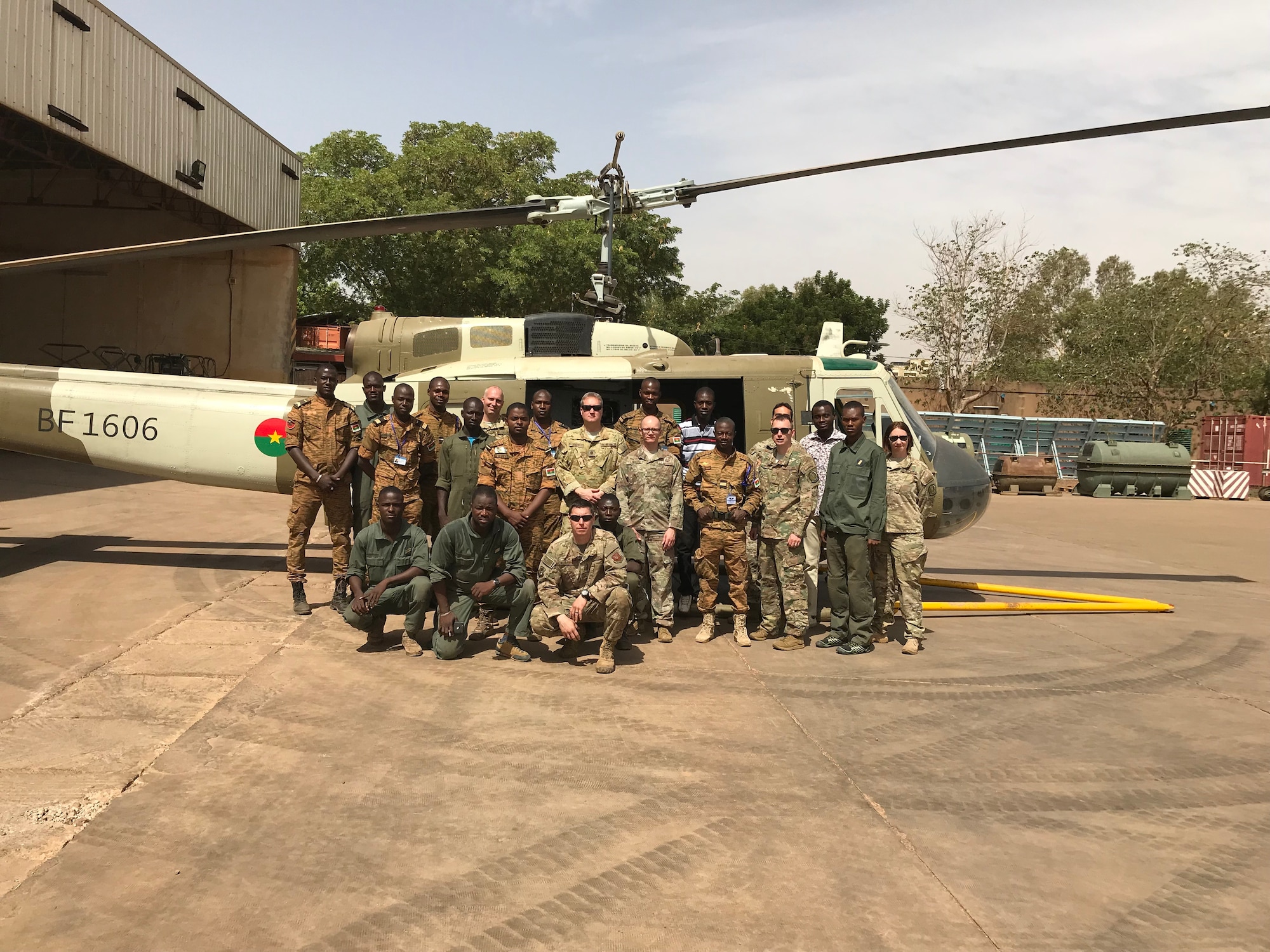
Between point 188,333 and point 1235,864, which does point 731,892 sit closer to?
point 1235,864

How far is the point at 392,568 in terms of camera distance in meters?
6.03

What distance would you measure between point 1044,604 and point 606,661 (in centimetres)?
485

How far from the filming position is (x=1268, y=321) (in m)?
35.5

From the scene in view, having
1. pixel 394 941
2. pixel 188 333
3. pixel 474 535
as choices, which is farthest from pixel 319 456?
pixel 188 333

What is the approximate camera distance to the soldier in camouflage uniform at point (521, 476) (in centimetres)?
650

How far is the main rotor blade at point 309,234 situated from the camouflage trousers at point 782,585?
9.83 ft

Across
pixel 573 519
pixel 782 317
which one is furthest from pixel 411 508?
pixel 782 317

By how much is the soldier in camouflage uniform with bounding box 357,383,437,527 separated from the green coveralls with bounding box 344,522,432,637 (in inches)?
22.5

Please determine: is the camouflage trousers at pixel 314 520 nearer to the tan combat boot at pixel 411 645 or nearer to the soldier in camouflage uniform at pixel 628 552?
the tan combat boot at pixel 411 645

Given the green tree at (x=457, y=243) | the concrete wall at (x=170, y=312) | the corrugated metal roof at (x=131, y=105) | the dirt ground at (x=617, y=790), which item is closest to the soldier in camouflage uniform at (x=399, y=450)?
the dirt ground at (x=617, y=790)

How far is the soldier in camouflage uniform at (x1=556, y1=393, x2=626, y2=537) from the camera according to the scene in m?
6.57

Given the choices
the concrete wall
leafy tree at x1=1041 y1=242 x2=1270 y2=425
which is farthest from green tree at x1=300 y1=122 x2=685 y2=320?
leafy tree at x1=1041 y1=242 x2=1270 y2=425

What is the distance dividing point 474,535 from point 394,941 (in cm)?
337

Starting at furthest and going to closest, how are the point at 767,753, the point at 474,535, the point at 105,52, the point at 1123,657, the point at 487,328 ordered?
the point at 105,52
the point at 487,328
the point at 1123,657
the point at 474,535
the point at 767,753
